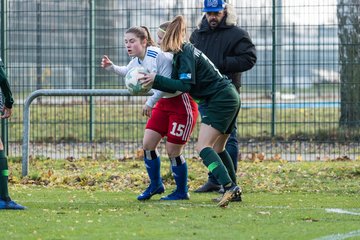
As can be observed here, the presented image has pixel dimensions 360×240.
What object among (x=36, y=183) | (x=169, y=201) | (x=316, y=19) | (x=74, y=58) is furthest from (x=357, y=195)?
(x=74, y=58)

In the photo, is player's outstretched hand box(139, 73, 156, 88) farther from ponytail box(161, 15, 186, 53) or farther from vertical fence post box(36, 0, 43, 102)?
vertical fence post box(36, 0, 43, 102)

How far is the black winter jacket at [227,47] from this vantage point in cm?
1106

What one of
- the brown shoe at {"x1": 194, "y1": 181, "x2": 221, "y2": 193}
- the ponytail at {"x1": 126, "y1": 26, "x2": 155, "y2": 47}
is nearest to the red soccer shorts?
the ponytail at {"x1": 126, "y1": 26, "x2": 155, "y2": 47}

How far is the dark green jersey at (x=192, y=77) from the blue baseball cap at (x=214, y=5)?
115 cm

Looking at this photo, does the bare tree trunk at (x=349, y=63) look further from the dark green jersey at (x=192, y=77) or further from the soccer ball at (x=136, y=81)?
the soccer ball at (x=136, y=81)

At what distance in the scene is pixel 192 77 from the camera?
9.38m

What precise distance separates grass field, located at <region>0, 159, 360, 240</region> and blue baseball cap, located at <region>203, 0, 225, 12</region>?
1892mm

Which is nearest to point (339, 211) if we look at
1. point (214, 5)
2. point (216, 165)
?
point (216, 165)

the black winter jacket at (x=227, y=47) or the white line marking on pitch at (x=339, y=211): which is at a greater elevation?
the black winter jacket at (x=227, y=47)

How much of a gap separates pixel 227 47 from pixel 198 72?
1.63 metres

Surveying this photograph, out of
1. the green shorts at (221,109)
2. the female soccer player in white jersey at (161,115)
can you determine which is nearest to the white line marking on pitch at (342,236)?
the green shorts at (221,109)

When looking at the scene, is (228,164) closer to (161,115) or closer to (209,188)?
(161,115)

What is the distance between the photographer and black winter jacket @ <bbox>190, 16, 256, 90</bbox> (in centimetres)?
1106

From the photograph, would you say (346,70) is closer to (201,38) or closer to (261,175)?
(261,175)
